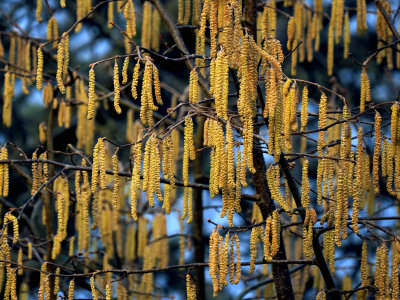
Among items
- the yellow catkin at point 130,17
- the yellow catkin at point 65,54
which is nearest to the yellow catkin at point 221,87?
the yellow catkin at point 65,54

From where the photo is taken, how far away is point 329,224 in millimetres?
2758

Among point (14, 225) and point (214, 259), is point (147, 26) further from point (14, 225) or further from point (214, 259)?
point (214, 259)

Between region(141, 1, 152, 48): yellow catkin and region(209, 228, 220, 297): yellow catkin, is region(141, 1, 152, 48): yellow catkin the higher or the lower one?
the higher one

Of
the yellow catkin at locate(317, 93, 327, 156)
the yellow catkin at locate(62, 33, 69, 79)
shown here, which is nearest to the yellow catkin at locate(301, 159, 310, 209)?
the yellow catkin at locate(317, 93, 327, 156)

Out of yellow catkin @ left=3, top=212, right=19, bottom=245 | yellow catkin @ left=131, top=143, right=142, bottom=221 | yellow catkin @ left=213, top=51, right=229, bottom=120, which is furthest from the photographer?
yellow catkin @ left=3, top=212, right=19, bottom=245

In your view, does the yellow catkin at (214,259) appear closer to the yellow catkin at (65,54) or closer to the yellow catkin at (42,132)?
the yellow catkin at (65,54)

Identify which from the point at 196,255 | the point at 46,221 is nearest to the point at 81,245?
the point at 46,221

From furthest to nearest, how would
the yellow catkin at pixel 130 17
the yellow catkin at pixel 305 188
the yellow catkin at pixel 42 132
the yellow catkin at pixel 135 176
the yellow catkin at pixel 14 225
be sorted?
the yellow catkin at pixel 42 132 → the yellow catkin at pixel 130 17 → the yellow catkin at pixel 14 225 → the yellow catkin at pixel 305 188 → the yellow catkin at pixel 135 176

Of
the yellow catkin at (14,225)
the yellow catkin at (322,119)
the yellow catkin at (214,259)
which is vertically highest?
the yellow catkin at (322,119)

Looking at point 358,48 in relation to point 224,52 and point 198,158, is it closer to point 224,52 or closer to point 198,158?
point 198,158

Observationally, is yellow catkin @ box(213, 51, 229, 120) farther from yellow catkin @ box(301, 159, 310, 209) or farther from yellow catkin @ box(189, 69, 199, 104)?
yellow catkin @ box(301, 159, 310, 209)

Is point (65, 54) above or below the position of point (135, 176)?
above

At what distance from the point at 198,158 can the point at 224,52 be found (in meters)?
2.16

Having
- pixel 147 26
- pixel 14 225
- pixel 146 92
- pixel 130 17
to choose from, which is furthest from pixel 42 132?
pixel 146 92
